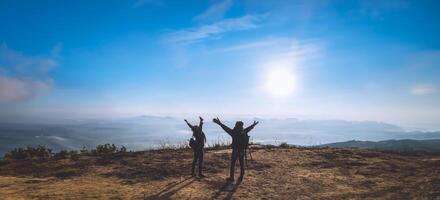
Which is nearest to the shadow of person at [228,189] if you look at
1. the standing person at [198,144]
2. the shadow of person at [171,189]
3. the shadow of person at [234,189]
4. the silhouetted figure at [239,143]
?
the shadow of person at [234,189]

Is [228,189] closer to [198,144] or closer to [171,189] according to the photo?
[171,189]

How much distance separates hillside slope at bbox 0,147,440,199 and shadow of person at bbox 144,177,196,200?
35mm

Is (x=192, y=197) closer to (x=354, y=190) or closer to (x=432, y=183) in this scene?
(x=354, y=190)

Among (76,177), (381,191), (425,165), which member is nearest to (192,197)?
(76,177)

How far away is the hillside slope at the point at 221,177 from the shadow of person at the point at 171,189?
35mm

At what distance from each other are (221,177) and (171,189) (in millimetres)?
3068

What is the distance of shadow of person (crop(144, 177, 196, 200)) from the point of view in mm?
12219

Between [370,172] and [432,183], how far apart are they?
3459mm

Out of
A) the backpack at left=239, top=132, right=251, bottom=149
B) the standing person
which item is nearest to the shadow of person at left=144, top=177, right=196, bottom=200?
the standing person

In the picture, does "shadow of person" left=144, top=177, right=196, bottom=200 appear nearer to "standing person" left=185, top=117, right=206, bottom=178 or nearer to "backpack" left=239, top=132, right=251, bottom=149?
"standing person" left=185, top=117, right=206, bottom=178

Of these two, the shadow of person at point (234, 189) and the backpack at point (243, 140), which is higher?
the backpack at point (243, 140)

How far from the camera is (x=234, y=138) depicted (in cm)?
1538

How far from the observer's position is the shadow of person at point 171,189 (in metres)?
12.2

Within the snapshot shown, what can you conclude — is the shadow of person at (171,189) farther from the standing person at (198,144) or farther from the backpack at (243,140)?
the backpack at (243,140)
